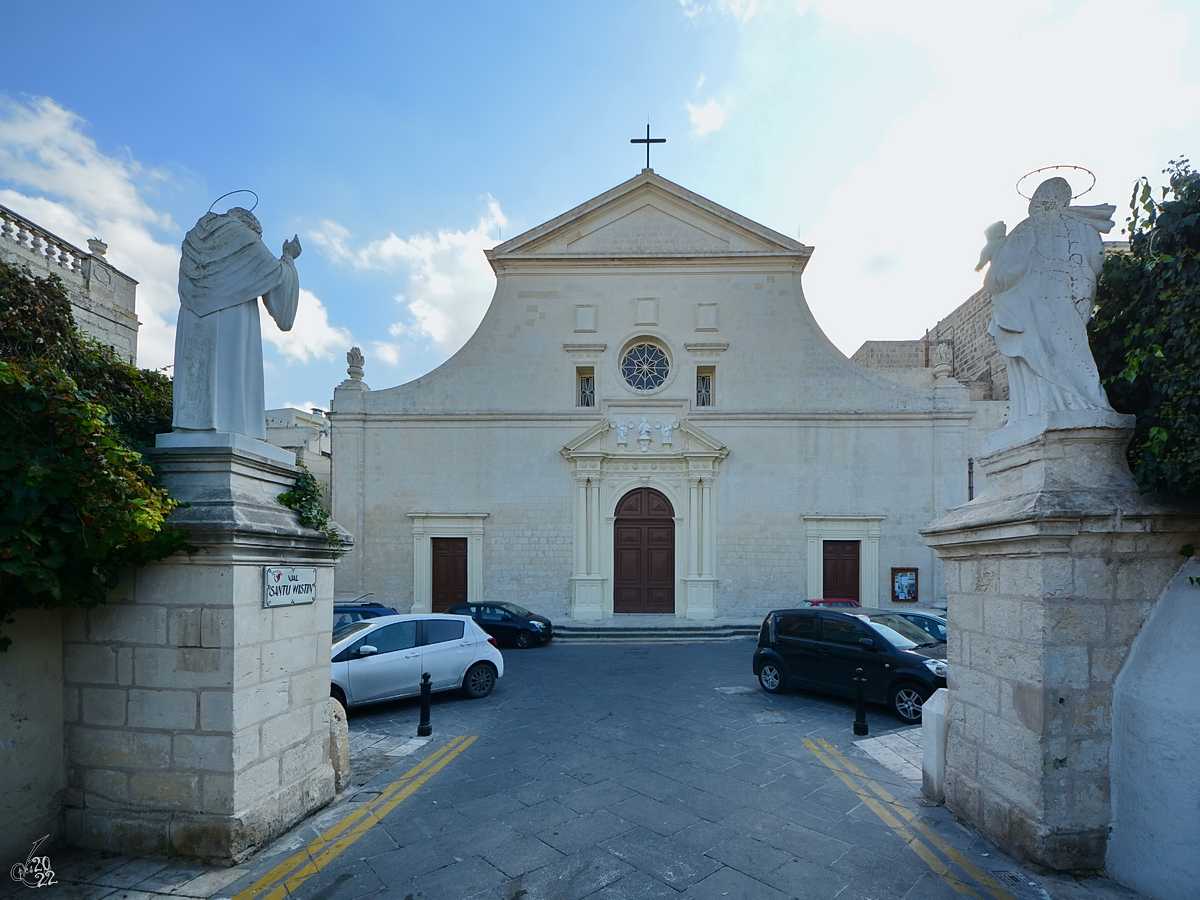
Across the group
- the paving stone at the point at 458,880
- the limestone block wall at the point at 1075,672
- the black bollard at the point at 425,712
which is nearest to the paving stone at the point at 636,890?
the paving stone at the point at 458,880

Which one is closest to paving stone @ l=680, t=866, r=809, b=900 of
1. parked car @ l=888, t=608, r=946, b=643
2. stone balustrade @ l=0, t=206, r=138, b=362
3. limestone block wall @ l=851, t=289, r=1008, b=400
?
parked car @ l=888, t=608, r=946, b=643

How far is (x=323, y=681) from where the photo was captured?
19.3 feet

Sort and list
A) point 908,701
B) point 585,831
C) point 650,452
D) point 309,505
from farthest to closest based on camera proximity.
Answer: point 650,452 < point 908,701 < point 309,505 < point 585,831

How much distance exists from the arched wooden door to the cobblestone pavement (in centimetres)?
1124

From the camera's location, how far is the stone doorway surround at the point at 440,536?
20141 mm

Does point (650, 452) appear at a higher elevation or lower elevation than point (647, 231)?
lower

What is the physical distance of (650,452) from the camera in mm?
20359

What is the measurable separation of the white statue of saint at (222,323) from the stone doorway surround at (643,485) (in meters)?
14.9

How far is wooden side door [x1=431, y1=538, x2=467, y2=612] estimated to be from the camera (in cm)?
2039

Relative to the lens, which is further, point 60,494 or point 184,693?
point 184,693

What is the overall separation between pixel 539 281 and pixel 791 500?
10504 mm

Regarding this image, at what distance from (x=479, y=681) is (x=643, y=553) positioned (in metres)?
10.6

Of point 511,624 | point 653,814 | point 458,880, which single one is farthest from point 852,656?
point 511,624

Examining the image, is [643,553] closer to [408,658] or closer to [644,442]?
[644,442]
